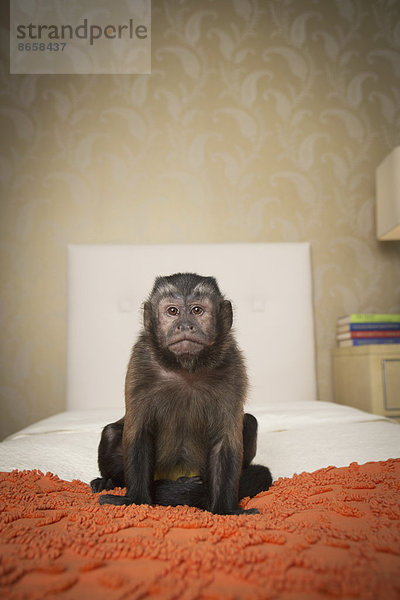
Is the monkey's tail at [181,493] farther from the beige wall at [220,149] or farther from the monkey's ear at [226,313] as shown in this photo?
the beige wall at [220,149]

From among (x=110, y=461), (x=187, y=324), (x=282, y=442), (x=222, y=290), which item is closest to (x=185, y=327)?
(x=187, y=324)

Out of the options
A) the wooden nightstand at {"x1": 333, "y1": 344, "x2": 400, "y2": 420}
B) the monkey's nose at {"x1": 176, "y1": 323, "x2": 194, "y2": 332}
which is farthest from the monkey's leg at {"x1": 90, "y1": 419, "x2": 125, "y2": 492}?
the wooden nightstand at {"x1": 333, "y1": 344, "x2": 400, "y2": 420}

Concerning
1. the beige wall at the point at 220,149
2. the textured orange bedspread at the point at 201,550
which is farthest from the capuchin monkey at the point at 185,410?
the beige wall at the point at 220,149

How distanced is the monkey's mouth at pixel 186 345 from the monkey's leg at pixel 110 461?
0.38 meters

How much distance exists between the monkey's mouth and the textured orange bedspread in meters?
0.34

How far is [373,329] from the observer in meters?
2.96

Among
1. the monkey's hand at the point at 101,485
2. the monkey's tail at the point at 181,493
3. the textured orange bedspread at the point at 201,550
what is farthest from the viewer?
the monkey's hand at the point at 101,485

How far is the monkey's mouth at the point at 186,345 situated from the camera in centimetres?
110

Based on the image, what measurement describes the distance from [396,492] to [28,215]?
9.41 feet

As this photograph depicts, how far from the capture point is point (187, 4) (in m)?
3.36

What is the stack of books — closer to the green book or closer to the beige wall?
the green book

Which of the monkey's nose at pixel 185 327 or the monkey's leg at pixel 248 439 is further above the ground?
the monkey's nose at pixel 185 327

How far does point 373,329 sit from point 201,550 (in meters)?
2.52

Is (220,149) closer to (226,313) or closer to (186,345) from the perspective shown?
(226,313)
